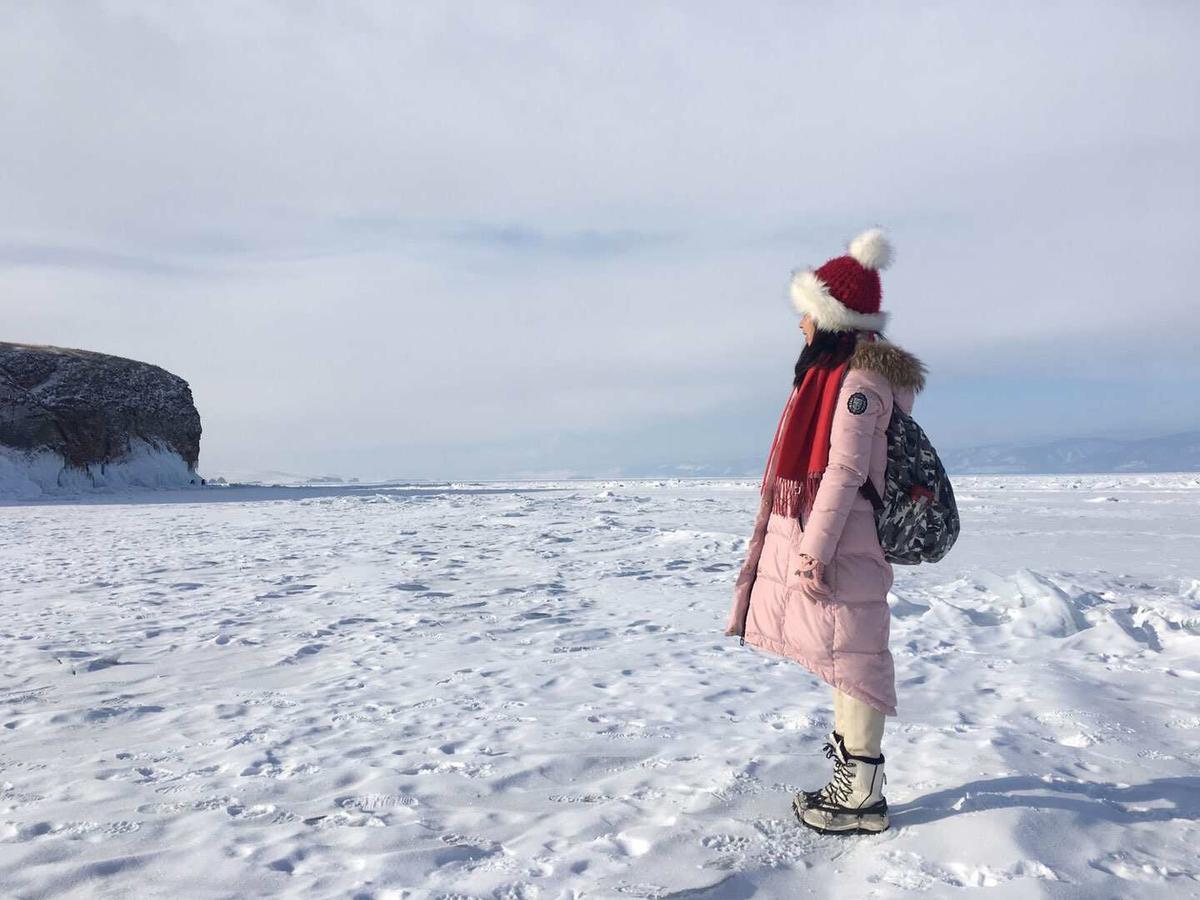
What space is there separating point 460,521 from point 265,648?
29.9 ft

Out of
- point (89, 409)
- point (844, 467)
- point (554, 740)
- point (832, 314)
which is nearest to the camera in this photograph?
point (844, 467)

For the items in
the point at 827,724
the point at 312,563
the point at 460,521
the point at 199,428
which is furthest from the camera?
the point at 199,428

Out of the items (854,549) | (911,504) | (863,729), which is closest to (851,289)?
(911,504)

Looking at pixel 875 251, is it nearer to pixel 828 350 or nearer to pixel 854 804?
pixel 828 350

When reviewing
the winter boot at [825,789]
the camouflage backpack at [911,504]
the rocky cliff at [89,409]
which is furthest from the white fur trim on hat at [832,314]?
the rocky cliff at [89,409]

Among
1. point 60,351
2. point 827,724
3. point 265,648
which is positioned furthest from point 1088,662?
point 60,351

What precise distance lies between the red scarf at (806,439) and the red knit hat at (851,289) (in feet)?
0.59

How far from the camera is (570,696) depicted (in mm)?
4219

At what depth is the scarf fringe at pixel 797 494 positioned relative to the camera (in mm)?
2727

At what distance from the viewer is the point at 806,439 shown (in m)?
2.78

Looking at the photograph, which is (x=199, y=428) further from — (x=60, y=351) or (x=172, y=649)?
(x=172, y=649)

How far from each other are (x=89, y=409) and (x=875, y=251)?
1293 inches

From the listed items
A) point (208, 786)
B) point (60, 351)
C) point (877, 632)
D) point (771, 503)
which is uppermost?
point (60, 351)

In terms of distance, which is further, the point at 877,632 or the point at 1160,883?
the point at 877,632
